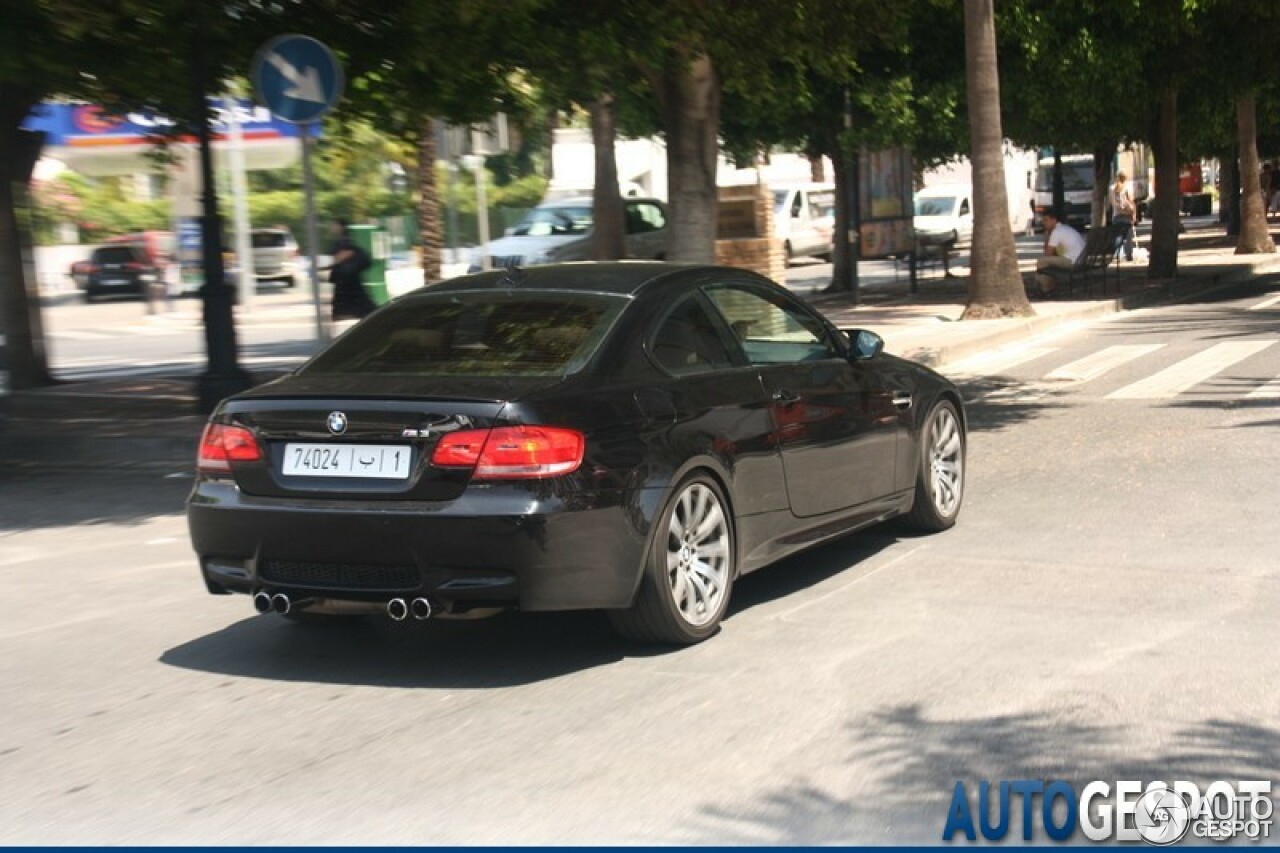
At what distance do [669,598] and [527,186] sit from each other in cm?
6253

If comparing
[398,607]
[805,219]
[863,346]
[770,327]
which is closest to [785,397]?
[770,327]

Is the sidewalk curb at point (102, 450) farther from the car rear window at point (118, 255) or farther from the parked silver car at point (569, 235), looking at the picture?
the car rear window at point (118, 255)

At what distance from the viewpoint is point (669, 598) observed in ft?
20.6

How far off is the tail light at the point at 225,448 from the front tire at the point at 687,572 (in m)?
1.44

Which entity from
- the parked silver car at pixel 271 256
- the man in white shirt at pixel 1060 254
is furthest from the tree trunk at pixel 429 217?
the parked silver car at pixel 271 256

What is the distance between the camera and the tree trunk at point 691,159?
16.1m

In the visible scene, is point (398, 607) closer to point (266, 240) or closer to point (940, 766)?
point (940, 766)

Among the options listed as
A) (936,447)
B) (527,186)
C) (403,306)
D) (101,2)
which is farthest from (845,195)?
(527,186)

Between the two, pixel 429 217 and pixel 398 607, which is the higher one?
pixel 429 217

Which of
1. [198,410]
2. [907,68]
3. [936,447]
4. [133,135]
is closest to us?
[936,447]

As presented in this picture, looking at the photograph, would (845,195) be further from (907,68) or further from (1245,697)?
(1245,697)

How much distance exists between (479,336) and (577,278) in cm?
64

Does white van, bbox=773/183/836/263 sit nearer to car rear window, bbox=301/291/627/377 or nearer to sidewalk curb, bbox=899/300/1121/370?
sidewalk curb, bbox=899/300/1121/370

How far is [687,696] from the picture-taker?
5.79 meters
